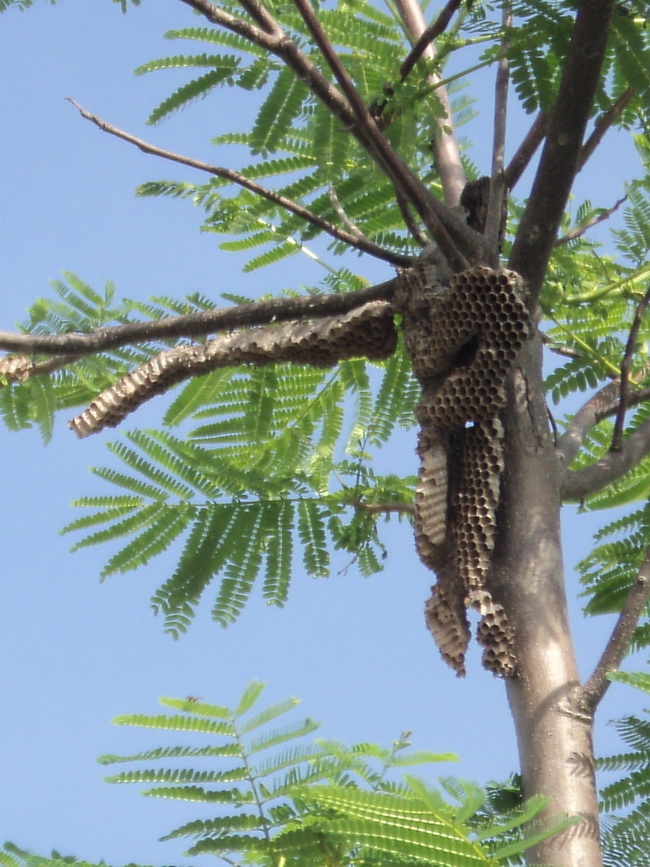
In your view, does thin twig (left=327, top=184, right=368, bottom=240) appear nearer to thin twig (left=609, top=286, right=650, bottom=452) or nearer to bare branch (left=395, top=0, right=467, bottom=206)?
bare branch (left=395, top=0, right=467, bottom=206)

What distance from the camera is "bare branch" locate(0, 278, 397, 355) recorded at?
307cm

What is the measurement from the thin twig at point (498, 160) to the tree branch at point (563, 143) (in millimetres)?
137

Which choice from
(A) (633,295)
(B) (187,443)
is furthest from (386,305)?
(A) (633,295)

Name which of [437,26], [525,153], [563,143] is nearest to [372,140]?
[437,26]

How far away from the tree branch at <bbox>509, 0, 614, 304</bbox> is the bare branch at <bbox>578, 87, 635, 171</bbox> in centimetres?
21

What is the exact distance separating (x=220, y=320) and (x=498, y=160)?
101cm

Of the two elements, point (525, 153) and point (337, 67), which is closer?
point (337, 67)

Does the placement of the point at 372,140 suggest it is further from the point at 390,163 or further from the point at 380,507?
the point at 380,507

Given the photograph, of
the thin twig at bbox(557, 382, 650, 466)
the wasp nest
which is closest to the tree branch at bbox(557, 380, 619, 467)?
the thin twig at bbox(557, 382, 650, 466)

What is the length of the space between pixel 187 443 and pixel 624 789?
73.3 inches

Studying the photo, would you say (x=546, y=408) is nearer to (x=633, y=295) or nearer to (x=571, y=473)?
(x=571, y=473)

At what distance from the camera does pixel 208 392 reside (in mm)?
3854

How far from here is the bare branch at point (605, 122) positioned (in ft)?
9.76

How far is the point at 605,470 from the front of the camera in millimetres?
3072
